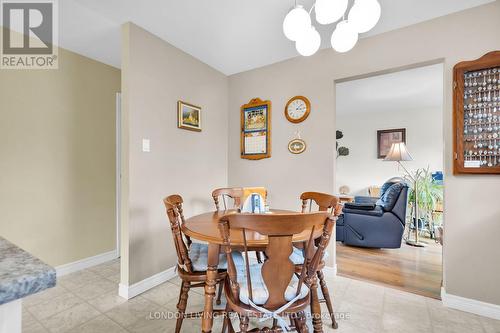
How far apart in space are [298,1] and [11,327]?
2.26 metres

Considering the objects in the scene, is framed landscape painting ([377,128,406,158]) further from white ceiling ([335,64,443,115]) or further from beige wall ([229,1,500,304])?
beige wall ([229,1,500,304])

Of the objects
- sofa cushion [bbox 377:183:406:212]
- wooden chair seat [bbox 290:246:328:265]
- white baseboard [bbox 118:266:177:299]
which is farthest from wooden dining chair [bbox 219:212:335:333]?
sofa cushion [bbox 377:183:406:212]

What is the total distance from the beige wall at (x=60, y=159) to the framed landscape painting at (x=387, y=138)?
208 inches

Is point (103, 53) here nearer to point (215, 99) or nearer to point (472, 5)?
point (215, 99)

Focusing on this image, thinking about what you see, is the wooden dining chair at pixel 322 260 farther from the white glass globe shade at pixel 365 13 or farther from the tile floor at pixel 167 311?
the white glass globe shade at pixel 365 13

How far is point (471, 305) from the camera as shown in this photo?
6.00 feet

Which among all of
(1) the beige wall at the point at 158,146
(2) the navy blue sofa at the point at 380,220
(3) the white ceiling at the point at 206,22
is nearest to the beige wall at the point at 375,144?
(2) the navy blue sofa at the point at 380,220

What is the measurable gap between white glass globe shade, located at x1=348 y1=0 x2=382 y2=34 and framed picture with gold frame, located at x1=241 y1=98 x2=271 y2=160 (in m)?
1.64

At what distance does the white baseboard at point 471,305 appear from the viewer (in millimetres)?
1759

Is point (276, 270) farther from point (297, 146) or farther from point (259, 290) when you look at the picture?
point (297, 146)

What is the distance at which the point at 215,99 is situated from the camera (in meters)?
3.04

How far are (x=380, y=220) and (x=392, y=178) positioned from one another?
1.05 m

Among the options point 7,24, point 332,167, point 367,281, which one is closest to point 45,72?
point 7,24

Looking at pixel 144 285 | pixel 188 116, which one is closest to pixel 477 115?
pixel 188 116
